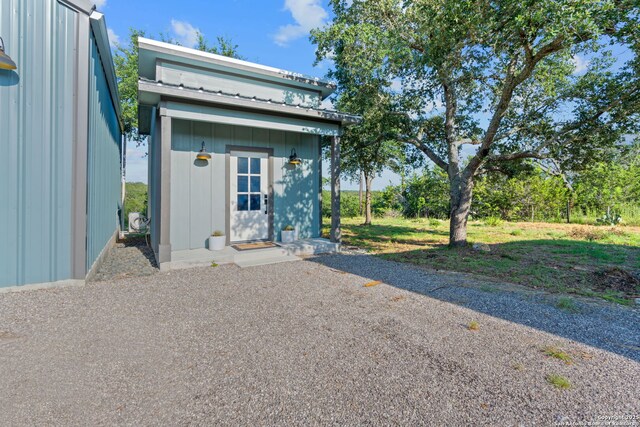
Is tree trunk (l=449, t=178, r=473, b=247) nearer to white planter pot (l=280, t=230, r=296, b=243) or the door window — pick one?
white planter pot (l=280, t=230, r=296, b=243)

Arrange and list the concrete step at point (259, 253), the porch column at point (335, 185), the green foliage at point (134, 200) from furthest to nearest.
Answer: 1. the green foliage at point (134, 200)
2. the porch column at point (335, 185)
3. the concrete step at point (259, 253)

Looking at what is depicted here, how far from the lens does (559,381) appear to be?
6.24 feet

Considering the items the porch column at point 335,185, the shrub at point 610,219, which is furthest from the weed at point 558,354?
the shrub at point 610,219

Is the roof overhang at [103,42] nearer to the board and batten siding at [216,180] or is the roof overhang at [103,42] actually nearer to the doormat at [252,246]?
the board and batten siding at [216,180]

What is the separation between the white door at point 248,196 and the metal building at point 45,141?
2.58m

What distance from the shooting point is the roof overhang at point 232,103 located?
4570mm

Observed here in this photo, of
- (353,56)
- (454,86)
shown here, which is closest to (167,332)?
(353,56)

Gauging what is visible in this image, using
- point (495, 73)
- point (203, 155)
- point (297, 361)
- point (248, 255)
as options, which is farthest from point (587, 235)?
point (203, 155)

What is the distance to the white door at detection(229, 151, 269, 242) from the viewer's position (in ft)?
20.4

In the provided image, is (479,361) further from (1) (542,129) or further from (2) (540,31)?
(1) (542,129)

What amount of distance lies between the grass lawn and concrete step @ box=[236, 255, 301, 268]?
2.01m

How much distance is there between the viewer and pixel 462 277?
4551mm

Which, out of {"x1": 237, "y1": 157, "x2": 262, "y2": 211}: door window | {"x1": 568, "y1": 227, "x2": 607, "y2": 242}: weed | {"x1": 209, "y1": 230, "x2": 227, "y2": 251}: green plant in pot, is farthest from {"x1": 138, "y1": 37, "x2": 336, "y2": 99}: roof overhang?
{"x1": 568, "y1": 227, "x2": 607, "y2": 242}: weed

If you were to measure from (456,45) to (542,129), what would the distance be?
10.2 feet
